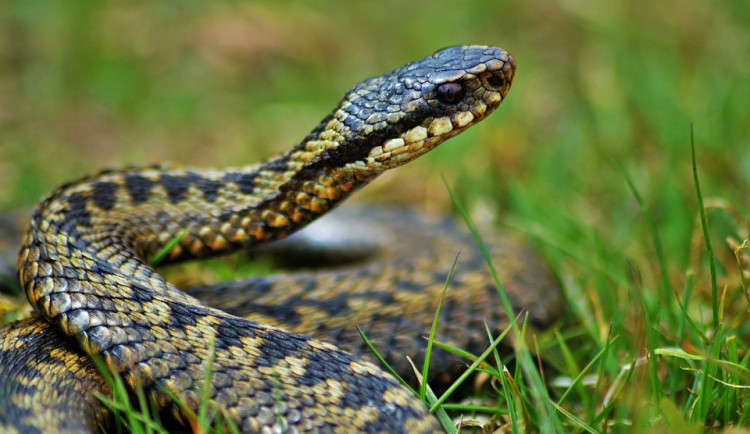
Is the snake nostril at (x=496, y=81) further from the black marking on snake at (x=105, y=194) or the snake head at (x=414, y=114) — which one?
the black marking on snake at (x=105, y=194)

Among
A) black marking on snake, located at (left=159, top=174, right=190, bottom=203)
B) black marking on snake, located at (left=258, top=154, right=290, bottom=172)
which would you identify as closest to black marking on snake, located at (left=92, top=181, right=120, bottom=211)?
black marking on snake, located at (left=159, top=174, right=190, bottom=203)

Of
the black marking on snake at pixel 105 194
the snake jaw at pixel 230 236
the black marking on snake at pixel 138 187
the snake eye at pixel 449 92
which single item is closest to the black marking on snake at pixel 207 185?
the snake jaw at pixel 230 236

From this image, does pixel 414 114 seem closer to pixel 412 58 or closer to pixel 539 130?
pixel 539 130

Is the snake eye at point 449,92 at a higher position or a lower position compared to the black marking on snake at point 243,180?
higher

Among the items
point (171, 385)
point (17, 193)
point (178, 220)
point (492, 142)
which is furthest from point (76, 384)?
point (492, 142)

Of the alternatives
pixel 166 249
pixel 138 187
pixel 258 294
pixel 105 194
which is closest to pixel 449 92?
pixel 258 294

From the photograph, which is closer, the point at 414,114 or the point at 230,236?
the point at 414,114

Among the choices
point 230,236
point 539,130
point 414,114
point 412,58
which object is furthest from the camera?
point 412,58
